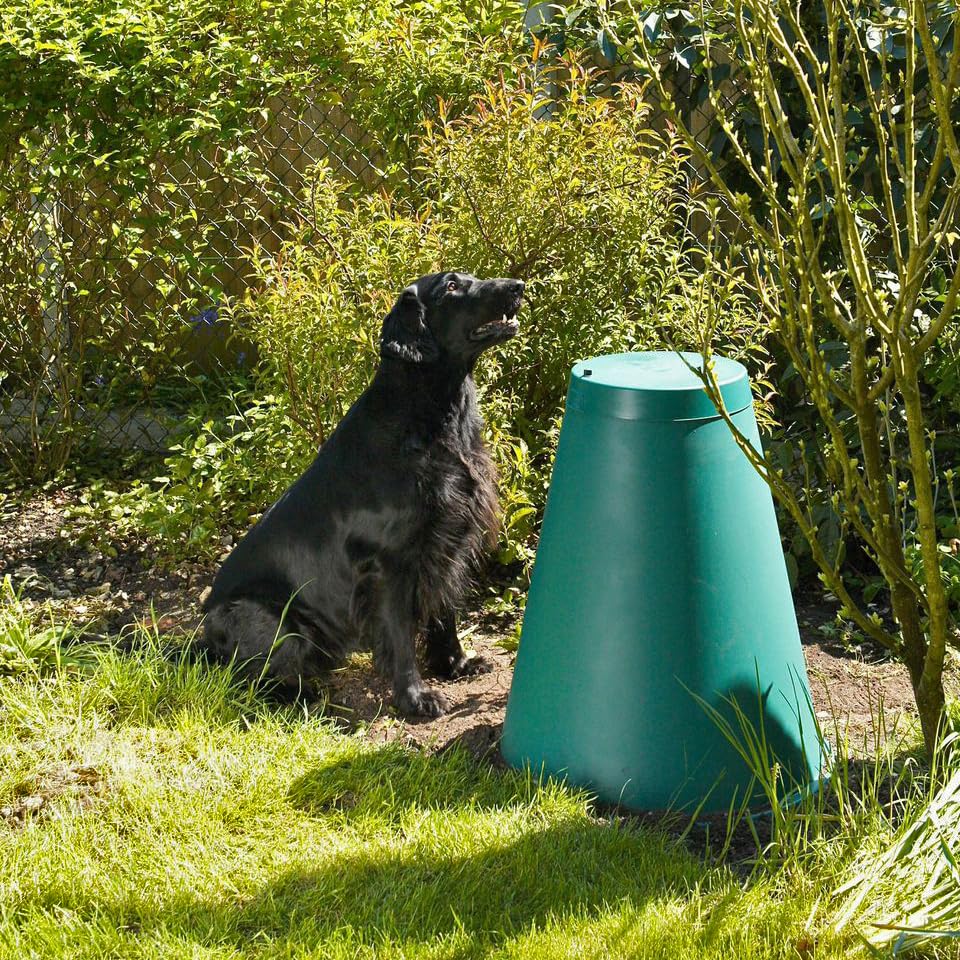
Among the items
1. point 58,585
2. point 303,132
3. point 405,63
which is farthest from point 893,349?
point 303,132

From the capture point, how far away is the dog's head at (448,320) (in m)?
3.88

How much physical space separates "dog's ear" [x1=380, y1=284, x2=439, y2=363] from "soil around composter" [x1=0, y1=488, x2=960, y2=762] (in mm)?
1173

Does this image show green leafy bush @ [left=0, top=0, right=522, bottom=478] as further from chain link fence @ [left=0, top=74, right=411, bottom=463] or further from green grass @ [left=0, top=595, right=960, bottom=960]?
green grass @ [left=0, top=595, right=960, bottom=960]

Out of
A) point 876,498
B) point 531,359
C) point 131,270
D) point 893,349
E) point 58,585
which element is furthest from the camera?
point 131,270

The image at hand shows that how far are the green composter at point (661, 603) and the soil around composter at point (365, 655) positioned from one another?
0.29 metres

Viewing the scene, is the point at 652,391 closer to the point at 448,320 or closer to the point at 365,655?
the point at 448,320

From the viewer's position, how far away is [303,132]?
6.29 metres

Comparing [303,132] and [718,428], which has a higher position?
[303,132]

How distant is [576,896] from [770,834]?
0.66 metres

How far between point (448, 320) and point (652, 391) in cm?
97

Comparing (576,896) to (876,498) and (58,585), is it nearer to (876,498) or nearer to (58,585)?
(876,498)

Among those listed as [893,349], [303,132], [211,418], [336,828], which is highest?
[303,132]

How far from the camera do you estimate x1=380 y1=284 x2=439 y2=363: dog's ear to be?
3861 mm

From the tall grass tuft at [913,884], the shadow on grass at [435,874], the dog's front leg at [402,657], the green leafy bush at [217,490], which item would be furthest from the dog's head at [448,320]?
the tall grass tuft at [913,884]
